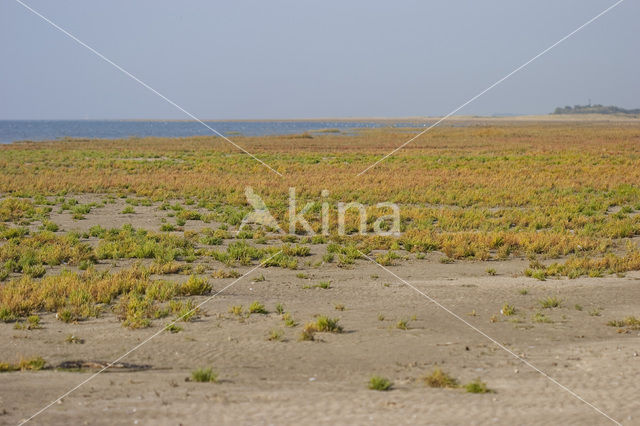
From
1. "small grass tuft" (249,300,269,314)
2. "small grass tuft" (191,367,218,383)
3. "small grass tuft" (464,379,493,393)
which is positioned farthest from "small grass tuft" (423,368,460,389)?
"small grass tuft" (249,300,269,314)

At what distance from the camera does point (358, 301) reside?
12758mm

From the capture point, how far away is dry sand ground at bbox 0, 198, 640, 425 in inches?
285

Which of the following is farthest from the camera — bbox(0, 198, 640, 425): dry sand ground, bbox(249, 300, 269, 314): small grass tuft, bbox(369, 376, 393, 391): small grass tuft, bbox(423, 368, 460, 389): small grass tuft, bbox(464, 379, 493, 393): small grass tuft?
bbox(249, 300, 269, 314): small grass tuft

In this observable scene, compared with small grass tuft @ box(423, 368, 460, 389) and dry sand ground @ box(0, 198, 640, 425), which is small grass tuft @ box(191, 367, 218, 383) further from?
small grass tuft @ box(423, 368, 460, 389)

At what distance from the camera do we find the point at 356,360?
30.4 ft

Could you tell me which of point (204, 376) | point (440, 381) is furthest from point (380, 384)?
point (204, 376)

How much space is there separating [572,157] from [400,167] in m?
14.6

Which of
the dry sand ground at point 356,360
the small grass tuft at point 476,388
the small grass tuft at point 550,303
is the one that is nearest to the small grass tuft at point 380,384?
the dry sand ground at point 356,360

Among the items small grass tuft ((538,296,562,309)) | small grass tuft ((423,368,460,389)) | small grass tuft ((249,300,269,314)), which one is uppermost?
small grass tuft ((423,368,460,389))

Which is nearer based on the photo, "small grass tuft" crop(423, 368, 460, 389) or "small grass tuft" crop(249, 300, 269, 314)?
"small grass tuft" crop(423, 368, 460, 389)

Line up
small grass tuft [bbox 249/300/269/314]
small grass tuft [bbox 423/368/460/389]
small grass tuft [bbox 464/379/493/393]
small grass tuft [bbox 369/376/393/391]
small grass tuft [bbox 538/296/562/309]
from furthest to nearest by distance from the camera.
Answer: small grass tuft [bbox 538/296/562/309]
small grass tuft [bbox 249/300/269/314]
small grass tuft [bbox 423/368/460/389]
small grass tuft [bbox 369/376/393/391]
small grass tuft [bbox 464/379/493/393]

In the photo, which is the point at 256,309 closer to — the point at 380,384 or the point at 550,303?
the point at 380,384

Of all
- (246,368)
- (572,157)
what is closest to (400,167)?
(572,157)

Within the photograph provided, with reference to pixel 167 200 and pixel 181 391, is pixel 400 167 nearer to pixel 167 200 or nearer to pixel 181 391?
pixel 167 200
